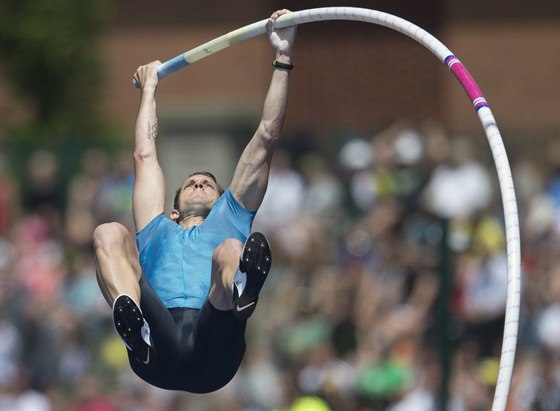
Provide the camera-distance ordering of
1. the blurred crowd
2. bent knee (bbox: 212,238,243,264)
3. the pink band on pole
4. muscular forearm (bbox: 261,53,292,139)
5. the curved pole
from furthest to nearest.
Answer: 1. the blurred crowd
2. muscular forearm (bbox: 261,53,292,139)
3. the pink band on pole
4. bent knee (bbox: 212,238,243,264)
5. the curved pole

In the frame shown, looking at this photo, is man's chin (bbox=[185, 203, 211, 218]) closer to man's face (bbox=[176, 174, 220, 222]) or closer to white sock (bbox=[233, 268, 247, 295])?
man's face (bbox=[176, 174, 220, 222])

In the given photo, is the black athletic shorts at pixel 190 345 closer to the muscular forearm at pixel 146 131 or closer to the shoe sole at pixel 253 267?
the shoe sole at pixel 253 267

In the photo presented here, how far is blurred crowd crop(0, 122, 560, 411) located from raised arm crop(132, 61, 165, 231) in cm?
398

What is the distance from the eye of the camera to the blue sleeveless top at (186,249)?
9.23m

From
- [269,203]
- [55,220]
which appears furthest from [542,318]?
[55,220]

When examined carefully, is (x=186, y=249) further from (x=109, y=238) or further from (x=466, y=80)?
(x=466, y=80)

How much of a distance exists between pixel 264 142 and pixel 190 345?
5.16 feet

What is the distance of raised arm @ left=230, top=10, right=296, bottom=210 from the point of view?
30.7ft

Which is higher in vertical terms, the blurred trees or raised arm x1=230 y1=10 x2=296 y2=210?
the blurred trees

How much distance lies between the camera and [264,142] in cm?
939

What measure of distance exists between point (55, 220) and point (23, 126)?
726 cm

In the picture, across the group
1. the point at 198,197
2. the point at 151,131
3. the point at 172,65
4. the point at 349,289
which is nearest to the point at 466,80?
the point at 198,197

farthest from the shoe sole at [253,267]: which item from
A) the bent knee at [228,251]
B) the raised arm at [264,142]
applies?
the raised arm at [264,142]

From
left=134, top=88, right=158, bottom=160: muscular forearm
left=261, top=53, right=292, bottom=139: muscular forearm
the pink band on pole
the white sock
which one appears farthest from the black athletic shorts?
the pink band on pole
